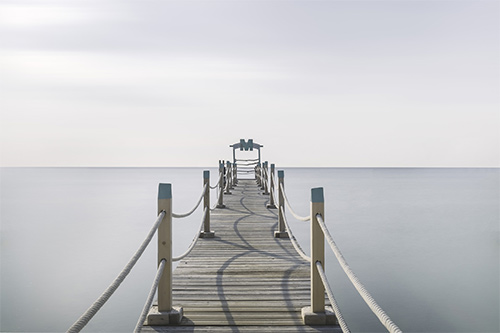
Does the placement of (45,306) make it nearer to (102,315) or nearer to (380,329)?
(102,315)

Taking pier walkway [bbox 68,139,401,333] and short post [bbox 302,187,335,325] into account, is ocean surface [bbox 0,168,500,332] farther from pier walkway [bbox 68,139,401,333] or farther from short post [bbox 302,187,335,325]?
short post [bbox 302,187,335,325]

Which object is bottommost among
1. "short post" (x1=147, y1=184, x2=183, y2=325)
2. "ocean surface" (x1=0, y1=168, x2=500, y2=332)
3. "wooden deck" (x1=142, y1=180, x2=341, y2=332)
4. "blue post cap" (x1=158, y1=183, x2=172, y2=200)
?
"ocean surface" (x1=0, y1=168, x2=500, y2=332)

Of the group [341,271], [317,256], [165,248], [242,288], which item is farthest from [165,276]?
[341,271]

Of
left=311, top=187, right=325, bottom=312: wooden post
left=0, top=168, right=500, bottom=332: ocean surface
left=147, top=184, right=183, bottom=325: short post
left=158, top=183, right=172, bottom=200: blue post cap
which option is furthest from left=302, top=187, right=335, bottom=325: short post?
left=0, top=168, right=500, bottom=332: ocean surface

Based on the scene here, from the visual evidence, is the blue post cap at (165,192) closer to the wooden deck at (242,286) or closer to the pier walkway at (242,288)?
the pier walkway at (242,288)

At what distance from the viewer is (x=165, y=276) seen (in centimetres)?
353

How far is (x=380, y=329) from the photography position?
10461mm

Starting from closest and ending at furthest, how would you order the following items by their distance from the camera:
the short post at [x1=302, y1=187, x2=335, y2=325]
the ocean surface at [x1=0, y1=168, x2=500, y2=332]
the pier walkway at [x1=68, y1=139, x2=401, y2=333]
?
the pier walkway at [x1=68, y1=139, x2=401, y2=333] → the short post at [x1=302, y1=187, x2=335, y2=325] → the ocean surface at [x1=0, y1=168, x2=500, y2=332]

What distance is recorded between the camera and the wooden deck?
3.51m

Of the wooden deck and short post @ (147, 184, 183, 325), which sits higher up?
short post @ (147, 184, 183, 325)

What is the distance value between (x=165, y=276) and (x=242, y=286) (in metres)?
1.33

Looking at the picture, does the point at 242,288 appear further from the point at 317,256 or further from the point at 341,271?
the point at 341,271

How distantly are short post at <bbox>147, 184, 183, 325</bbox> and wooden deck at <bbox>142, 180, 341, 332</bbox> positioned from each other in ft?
0.26

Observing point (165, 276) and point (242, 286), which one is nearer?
point (165, 276)
